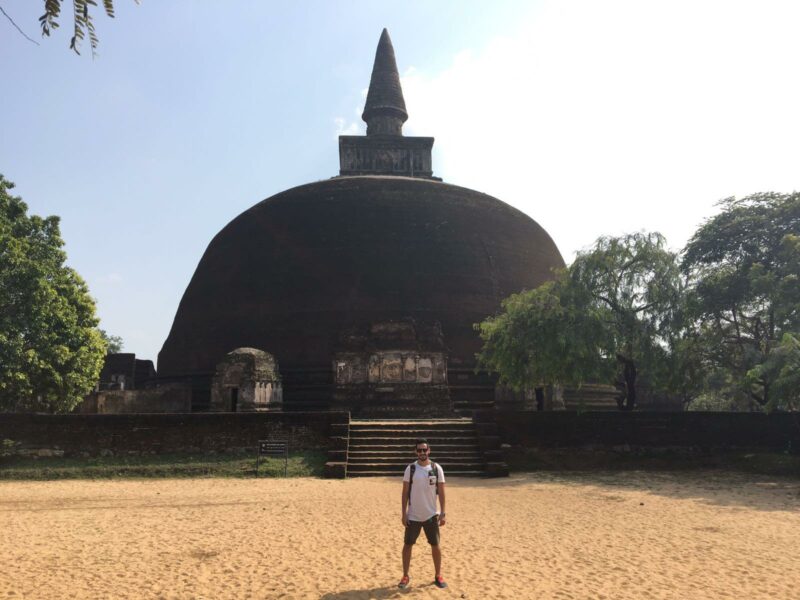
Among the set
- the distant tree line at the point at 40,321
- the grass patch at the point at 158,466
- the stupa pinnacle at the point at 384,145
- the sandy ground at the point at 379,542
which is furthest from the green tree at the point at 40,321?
the stupa pinnacle at the point at 384,145

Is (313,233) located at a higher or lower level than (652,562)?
higher

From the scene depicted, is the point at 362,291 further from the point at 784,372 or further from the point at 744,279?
the point at 784,372

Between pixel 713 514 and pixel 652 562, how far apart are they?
3489 mm

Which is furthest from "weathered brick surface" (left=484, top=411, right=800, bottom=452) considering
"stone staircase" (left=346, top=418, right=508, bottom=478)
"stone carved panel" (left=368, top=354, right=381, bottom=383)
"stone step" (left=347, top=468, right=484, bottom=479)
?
"stone carved panel" (left=368, top=354, right=381, bottom=383)

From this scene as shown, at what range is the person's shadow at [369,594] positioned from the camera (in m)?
4.98

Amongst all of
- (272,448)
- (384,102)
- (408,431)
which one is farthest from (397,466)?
(384,102)

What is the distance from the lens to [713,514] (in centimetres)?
881

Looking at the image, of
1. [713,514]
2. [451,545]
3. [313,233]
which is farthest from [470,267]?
[451,545]

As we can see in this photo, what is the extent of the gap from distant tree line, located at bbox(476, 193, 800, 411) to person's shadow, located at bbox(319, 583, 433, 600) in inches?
434

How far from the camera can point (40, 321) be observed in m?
14.9

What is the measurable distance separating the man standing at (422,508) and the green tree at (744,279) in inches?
534

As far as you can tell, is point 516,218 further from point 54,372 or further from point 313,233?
point 54,372

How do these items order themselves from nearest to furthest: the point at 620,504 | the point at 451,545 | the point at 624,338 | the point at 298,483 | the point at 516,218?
the point at 451,545
the point at 620,504
the point at 298,483
the point at 624,338
the point at 516,218

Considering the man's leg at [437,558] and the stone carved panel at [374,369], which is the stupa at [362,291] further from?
the man's leg at [437,558]
